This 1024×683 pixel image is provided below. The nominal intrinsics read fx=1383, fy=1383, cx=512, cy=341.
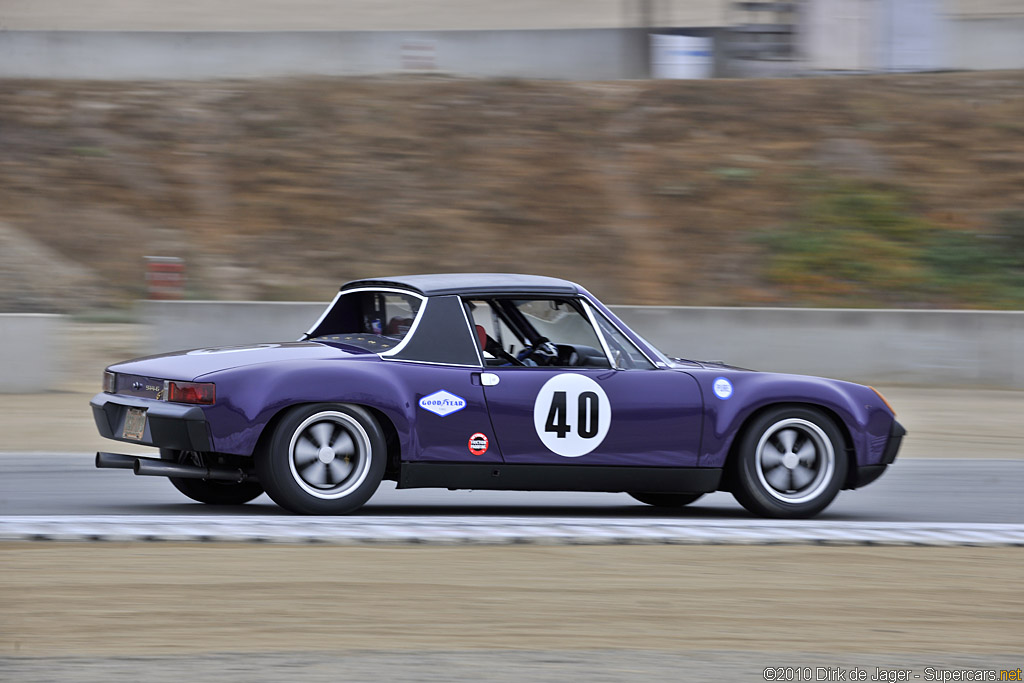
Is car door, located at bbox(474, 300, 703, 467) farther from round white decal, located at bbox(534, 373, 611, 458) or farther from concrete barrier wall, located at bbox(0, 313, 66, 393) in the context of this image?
concrete barrier wall, located at bbox(0, 313, 66, 393)

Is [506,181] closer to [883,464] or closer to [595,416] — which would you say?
[883,464]

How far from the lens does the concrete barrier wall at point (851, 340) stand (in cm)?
1566

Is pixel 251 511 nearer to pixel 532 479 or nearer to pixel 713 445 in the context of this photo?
pixel 532 479

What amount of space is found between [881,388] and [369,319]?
9330mm

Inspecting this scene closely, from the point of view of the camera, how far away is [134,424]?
22.2 feet

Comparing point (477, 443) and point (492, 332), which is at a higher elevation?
point (492, 332)

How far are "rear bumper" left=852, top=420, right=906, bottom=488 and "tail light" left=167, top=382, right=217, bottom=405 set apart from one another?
11.2ft

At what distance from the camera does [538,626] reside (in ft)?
16.1

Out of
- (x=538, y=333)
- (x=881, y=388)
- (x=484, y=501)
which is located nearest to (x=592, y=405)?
(x=538, y=333)

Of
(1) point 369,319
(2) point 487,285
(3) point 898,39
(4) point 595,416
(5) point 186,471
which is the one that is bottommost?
(5) point 186,471

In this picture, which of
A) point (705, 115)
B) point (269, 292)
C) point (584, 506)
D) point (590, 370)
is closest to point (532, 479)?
point (590, 370)

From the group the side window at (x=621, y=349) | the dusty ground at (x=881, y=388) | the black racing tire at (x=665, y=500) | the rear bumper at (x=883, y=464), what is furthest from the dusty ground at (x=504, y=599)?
the dusty ground at (x=881, y=388)

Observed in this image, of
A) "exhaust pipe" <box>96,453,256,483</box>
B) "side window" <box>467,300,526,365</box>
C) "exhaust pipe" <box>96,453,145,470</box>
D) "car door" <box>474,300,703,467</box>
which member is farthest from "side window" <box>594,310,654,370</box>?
"exhaust pipe" <box>96,453,145,470</box>

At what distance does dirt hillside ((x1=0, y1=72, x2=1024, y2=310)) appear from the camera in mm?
22250
